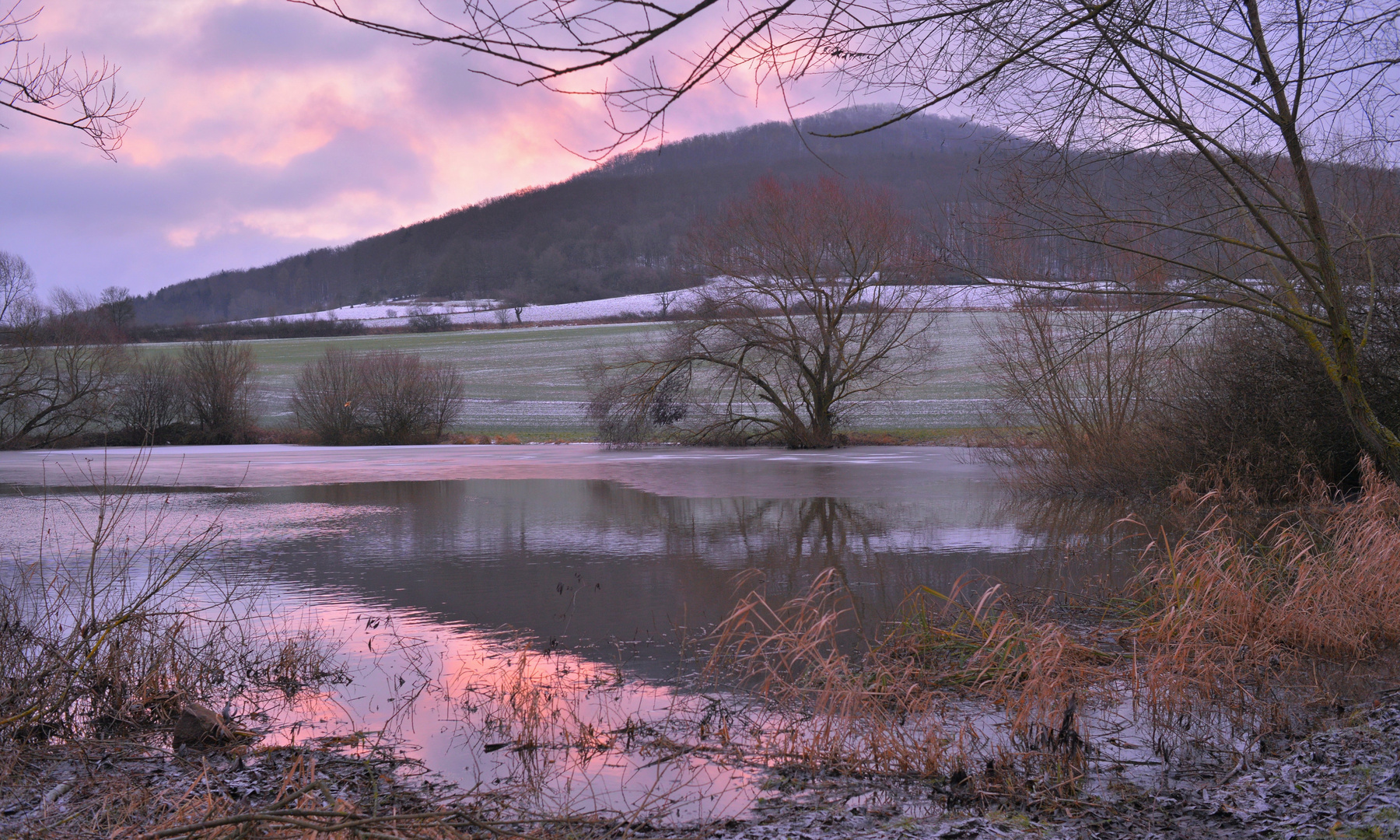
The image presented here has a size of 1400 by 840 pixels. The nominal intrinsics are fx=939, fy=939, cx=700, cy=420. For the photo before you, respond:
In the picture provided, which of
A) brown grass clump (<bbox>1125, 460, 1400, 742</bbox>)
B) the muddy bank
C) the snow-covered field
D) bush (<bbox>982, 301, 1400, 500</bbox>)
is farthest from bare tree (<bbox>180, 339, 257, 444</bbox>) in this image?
brown grass clump (<bbox>1125, 460, 1400, 742</bbox>)

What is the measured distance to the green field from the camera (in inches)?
1650

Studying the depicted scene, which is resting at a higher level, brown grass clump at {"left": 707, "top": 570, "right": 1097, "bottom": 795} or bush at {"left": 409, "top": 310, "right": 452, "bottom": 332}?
bush at {"left": 409, "top": 310, "right": 452, "bottom": 332}

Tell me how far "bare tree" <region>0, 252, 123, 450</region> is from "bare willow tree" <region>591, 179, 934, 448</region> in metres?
22.9

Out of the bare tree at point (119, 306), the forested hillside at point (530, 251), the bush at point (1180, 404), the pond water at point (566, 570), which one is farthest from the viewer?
the forested hillside at point (530, 251)

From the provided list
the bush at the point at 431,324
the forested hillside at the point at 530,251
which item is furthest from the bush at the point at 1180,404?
the bush at the point at 431,324

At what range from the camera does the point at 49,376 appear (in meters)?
39.0

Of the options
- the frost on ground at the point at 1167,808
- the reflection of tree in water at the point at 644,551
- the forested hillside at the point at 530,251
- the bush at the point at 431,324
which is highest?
the forested hillside at the point at 530,251

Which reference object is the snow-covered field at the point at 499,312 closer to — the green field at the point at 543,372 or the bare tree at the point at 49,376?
the green field at the point at 543,372

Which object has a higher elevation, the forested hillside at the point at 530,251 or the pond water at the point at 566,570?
the forested hillside at the point at 530,251

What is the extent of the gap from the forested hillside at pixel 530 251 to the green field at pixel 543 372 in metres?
17.2

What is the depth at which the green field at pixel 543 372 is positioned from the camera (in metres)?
41.9

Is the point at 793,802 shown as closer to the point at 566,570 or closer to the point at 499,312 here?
the point at 566,570

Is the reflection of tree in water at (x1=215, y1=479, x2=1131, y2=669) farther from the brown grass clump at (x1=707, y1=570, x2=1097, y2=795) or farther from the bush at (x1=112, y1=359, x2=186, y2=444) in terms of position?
the bush at (x1=112, y1=359, x2=186, y2=444)

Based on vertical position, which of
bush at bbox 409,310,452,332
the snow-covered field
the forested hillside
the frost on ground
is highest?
the forested hillside
